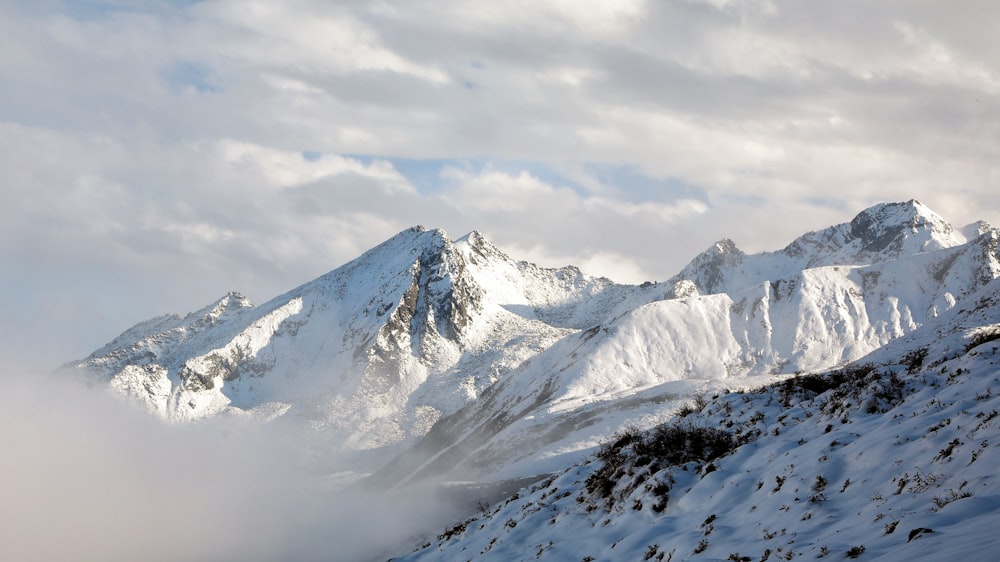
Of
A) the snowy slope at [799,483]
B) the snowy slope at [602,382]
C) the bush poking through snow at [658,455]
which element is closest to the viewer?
the snowy slope at [799,483]

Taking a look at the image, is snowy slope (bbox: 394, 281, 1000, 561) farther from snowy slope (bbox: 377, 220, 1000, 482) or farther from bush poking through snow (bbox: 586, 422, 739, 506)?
snowy slope (bbox: 377, 220, 1000, 482)

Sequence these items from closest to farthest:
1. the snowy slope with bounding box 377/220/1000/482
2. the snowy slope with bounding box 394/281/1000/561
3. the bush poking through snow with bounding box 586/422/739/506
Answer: the snowy slope with bounding box 394/281/1000/561 → the bush poking through snow with bounding box 586/422/739/506 → the snowy slope with bounding box 377/220/1000/482

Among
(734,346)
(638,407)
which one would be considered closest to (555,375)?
(734,346)

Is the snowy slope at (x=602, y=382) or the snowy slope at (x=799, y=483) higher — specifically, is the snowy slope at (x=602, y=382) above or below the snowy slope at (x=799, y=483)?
above

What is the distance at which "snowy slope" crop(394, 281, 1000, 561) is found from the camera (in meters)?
14.3

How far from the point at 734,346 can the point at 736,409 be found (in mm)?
179691

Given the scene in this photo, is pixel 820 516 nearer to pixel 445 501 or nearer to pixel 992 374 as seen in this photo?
pixel 992 374

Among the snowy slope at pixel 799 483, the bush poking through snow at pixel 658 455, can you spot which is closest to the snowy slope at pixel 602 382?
the snowy slope at pixel 799 483

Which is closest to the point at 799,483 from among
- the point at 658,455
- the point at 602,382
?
the point at 658,455

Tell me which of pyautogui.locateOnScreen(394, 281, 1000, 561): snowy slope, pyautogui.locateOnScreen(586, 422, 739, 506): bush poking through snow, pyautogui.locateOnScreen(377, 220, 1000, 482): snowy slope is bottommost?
pyautogui.locateOnScreen(394, 281, 1000, 561): snowy slope

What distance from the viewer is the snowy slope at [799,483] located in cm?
1434

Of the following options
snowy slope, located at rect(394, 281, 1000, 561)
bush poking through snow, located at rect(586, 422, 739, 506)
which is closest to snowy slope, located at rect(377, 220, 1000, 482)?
snowy slope, located at rect(394, 281, 1000, 561)

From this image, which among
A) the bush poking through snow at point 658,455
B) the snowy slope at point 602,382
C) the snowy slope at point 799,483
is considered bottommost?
the snowy slope at point 799,483

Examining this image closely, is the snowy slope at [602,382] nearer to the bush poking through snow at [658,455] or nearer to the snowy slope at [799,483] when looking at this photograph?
the snowy slope at [799,483]
